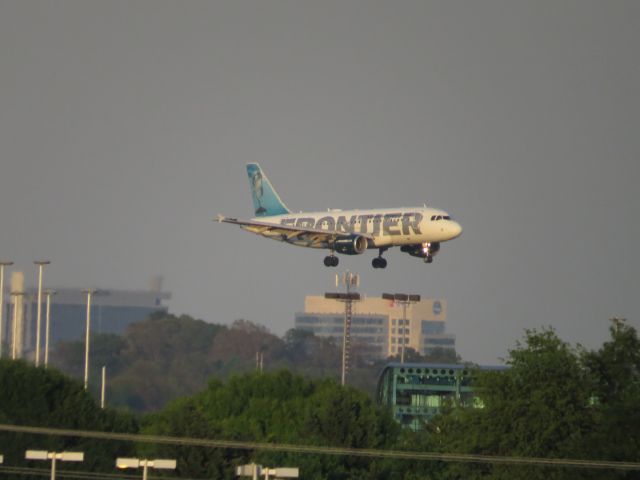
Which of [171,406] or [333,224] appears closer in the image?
[171,406]

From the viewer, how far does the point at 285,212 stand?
13375 cm

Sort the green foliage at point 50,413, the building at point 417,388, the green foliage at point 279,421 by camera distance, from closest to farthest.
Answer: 1. the green foliage at point 50,413
2. the green foliage at point 279,421
3. the building at point 417,388

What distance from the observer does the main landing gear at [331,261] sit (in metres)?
120

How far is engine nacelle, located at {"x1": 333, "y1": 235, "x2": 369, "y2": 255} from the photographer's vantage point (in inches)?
4604

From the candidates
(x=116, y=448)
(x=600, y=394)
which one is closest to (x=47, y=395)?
(x=116, y=448)

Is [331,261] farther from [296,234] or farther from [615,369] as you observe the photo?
[615,369]

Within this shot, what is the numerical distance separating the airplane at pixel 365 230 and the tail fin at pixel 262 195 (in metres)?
8.38

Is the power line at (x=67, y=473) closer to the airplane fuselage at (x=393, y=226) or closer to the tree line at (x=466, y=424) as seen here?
the tree line at (x=466, y=424)

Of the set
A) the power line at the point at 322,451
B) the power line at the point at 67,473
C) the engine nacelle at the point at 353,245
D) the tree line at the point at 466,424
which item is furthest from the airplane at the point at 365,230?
the power line at the point at 67,473

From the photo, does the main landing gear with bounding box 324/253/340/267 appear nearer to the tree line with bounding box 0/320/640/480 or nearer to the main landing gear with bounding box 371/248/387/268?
the main landing gear with bounding box 371/248/387/268

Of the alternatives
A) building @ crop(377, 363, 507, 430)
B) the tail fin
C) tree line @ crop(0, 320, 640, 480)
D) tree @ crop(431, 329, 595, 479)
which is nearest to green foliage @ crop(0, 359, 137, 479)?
tree line @ crop(0, 320, 640, 480)

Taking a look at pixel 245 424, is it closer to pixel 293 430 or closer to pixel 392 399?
pixel 293 430

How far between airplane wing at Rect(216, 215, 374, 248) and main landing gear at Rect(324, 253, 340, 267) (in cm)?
64

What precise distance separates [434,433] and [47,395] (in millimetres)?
18885
